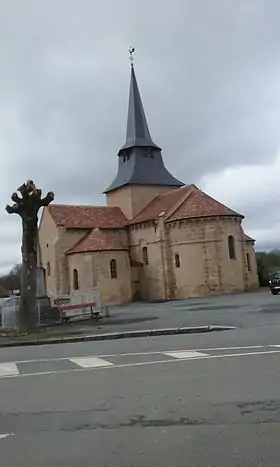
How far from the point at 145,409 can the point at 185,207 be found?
157 feet

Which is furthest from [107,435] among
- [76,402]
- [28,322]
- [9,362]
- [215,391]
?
[28,322]

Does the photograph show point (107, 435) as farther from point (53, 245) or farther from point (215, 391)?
point (53, 245)

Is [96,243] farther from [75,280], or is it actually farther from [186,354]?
[186,354]

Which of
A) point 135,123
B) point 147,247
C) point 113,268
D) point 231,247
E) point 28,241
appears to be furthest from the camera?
point 135,123

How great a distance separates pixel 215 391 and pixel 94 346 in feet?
28.1

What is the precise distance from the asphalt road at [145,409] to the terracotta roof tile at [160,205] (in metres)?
44.3

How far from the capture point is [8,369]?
11.8 meters

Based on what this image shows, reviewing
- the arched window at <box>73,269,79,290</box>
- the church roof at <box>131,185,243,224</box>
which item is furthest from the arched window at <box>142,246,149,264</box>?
the arched window at <box>73,269,79,290</box>

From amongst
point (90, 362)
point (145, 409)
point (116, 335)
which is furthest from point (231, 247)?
point (145, 409)

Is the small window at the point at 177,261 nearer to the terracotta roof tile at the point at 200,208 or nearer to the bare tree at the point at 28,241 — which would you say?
the terracotta roof tile at the point at 200,208

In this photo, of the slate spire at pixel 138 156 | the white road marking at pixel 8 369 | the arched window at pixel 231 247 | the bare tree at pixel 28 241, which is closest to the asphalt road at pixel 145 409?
the white road marking at pixel 8 369

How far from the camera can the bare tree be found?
23.1m

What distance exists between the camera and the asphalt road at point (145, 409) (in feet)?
16.7

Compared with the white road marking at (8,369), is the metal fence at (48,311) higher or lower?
higher
